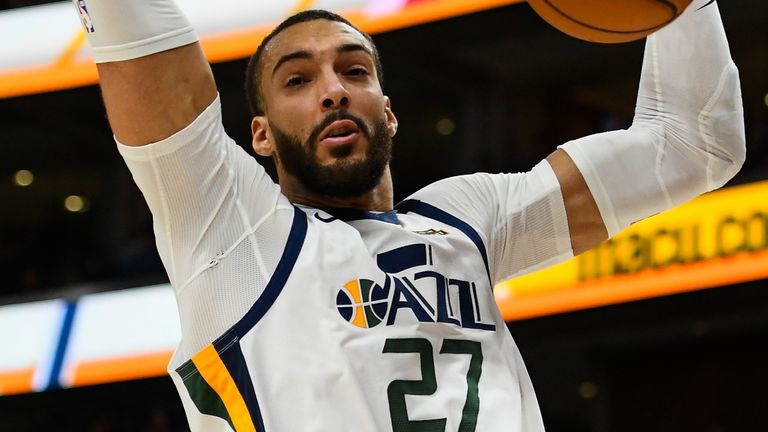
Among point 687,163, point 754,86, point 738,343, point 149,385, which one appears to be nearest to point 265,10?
point 149,385

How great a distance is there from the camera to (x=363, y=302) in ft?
7.70

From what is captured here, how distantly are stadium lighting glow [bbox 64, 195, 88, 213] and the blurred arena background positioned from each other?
0.53 meters

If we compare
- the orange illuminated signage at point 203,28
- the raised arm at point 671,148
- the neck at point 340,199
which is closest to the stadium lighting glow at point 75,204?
A: the orange illuminated signage at point 203,28

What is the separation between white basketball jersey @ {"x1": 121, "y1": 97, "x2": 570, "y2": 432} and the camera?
7.39 feet

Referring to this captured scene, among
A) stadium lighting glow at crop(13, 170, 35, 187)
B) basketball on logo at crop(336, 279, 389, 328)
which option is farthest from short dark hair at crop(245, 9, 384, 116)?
stadium lighting glow at crop(13, 170, 35, 187)

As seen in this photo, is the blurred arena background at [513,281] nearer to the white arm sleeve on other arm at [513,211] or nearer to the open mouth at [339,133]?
the white arm sleeve on other arm at [513,211]

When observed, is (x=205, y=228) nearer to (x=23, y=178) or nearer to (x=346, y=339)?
(x=346, y=339)

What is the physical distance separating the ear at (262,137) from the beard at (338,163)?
6cm

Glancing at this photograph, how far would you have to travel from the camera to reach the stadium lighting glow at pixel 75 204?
14062 millimetres

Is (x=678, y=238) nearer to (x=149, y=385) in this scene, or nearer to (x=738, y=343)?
(x=738, y=343)

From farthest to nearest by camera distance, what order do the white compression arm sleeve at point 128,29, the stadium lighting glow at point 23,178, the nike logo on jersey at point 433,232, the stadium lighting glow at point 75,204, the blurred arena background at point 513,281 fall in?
the stadium lighting glow at point 23,178, the stadium lighting glow at point 75,204, the blurred arena background at point 513,281, the nike logo on jersey at point 433,232, the white compression arm sleeve at point 128,29

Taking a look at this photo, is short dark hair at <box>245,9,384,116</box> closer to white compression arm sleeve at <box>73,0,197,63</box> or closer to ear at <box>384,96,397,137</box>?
ear at <box>384,96,397,137</box>

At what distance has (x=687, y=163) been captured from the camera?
2768 mm

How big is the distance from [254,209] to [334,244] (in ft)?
0.58
